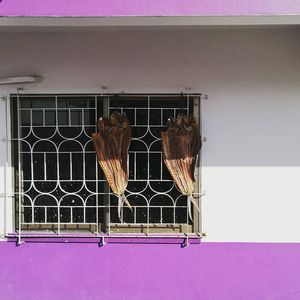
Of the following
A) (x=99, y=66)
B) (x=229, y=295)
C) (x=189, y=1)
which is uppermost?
(x=189, y=1)

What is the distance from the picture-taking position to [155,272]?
3551 mm

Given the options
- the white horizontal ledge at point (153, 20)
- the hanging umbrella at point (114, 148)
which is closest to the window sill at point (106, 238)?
the hanging umbrella at point (114, 148)

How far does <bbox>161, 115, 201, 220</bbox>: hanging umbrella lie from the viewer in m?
3.49

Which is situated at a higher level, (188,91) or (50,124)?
(188,91)

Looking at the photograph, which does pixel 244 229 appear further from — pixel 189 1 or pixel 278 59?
pixel 189 1

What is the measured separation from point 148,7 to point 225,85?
40.2 inches

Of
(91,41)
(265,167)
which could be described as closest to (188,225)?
(265,167)

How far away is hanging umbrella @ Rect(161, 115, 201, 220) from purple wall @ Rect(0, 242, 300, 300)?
22.6 inches

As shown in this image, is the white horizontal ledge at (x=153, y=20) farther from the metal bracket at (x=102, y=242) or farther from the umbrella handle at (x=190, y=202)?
the metal bracket at (x=102, y=242)

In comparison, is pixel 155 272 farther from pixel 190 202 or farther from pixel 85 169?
pixel 85 169

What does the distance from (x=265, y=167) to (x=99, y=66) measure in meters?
1.65

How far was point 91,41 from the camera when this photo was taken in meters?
3.53

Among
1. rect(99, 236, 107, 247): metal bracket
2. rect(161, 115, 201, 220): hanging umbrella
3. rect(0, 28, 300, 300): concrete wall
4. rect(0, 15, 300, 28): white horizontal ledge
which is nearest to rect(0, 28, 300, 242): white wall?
rect(0, 28, 300, 300): concrete wall

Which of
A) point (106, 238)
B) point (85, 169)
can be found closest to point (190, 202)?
point (106, 238)
